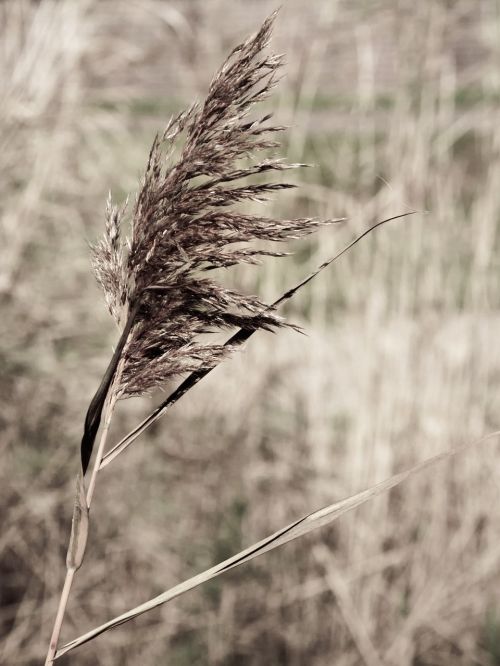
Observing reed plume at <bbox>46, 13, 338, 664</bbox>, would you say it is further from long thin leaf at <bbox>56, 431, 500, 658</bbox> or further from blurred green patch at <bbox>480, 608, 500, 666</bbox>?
blurred green patch at <bbox>480, 608, 500, 666</bbox>

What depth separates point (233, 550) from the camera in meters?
2.69

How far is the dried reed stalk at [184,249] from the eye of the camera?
955 mm

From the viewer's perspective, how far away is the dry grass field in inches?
104

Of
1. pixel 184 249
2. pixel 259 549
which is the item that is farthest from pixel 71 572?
pixel 184 249

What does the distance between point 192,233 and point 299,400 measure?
213 centimetres

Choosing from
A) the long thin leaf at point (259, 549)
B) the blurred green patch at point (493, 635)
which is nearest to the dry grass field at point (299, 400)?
the blurred green patch at point (493, 635)

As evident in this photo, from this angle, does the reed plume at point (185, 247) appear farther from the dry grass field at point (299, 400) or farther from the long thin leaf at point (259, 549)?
the dry grass field at point (299, 400)

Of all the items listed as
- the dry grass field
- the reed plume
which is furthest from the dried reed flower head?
the dry grass field

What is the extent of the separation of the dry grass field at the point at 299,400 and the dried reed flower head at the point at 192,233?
1.70 metres

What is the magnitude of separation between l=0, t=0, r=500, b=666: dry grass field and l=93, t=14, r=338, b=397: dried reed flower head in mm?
1704

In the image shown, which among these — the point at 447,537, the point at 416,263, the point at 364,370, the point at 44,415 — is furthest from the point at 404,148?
the point at 44,415

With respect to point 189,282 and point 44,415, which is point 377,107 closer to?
point 44,415

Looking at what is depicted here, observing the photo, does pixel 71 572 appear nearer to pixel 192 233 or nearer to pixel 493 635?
pixel 192 233

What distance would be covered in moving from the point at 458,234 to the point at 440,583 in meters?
1.12
